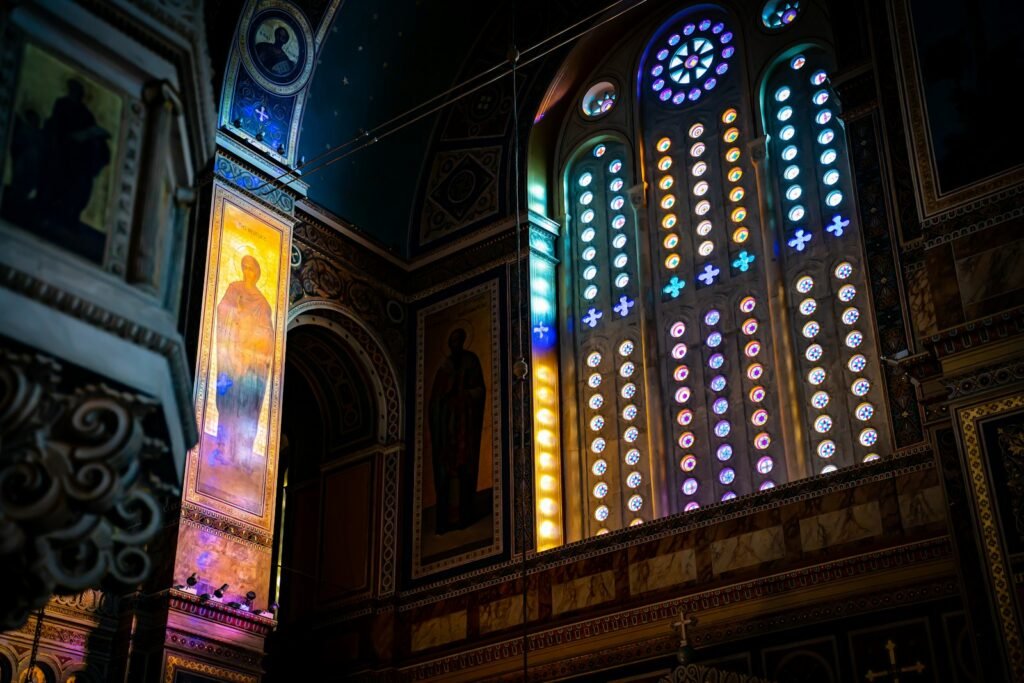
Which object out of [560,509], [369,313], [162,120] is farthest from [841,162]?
[162,120]

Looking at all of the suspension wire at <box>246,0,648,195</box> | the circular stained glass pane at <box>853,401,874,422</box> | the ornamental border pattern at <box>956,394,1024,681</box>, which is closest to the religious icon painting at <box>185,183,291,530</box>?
the suspension wire at <box>246,0,648,195</box>

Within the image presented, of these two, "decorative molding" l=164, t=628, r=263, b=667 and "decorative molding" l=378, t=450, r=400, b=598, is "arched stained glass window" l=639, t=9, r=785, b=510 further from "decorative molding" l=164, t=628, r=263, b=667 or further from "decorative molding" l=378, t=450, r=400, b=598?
"decorative molding" l=164, t=628, r=263, b=667

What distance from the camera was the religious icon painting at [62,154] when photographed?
14.2ft

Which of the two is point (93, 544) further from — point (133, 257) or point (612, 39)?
point (612, 39)

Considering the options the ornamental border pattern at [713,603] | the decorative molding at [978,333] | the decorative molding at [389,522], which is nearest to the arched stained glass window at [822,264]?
the ornamental border pattern at [713,603]

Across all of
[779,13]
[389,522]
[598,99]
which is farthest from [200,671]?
[779,13]

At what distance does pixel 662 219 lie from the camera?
12852 mm

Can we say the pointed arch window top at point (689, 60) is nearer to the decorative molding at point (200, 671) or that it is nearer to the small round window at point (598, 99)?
the small round window at point (598, 99)

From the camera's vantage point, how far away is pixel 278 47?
13.0 meters

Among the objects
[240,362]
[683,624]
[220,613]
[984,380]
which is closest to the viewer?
[984,380]

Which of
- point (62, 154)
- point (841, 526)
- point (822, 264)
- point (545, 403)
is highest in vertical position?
point (822, 264)

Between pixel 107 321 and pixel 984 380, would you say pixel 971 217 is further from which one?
pixel 107 321

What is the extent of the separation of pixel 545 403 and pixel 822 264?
9.52 ft

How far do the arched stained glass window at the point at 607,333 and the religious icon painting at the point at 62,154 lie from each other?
309 inches
